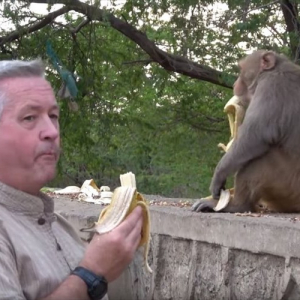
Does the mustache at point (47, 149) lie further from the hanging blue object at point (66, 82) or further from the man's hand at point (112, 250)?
the hanging blue object at point (66, 82)

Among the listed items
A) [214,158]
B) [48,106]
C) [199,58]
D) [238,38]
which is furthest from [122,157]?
[48,106]

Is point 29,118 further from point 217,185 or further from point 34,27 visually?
point 34,27

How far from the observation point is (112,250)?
2055 millimetres

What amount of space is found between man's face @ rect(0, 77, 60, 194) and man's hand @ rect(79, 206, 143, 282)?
9.4 inches

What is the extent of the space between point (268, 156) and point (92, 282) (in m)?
3.82

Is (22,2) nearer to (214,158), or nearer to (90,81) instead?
(90,81)

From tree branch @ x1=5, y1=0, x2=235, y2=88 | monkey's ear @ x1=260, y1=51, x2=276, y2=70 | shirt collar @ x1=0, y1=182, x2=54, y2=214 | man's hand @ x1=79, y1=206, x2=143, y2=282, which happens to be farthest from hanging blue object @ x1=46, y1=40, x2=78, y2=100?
man's hand @ x1=79, y1=206, x2=143, y2=282

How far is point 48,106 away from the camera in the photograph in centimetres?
217

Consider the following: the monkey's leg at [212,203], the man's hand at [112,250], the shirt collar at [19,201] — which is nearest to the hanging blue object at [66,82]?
the monkey's leg at [212,203]

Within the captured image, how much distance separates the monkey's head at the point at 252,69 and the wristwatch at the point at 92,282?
4424 millimetres

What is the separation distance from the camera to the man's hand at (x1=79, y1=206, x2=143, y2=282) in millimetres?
2047

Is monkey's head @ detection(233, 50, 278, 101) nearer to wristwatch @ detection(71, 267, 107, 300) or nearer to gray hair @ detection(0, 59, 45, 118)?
gray hair @ detection(0, 59, 45, 118)

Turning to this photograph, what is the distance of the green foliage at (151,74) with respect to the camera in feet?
34.3

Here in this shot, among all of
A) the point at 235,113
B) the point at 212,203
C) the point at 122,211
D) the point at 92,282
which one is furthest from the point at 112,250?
the point at 235,113
